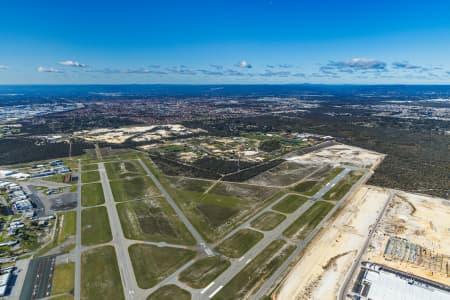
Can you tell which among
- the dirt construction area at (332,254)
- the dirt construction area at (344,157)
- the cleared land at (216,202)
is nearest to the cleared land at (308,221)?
the dirt construction area at (332,254)

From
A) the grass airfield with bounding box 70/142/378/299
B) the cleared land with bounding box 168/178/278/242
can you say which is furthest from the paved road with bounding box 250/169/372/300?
the cleared land with bounding box 168/178/278/242

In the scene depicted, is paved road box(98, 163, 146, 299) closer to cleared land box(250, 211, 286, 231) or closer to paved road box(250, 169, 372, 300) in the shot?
paved road box(250, 169, 372, 300)

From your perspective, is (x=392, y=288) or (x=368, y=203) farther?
(x=368, y=203)

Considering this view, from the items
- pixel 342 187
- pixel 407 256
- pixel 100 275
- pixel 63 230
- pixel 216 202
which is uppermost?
pixel 342 187

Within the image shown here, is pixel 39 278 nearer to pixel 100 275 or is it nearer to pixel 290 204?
pixel 100 275

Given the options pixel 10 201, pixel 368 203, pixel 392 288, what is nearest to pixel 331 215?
pixel 368 203

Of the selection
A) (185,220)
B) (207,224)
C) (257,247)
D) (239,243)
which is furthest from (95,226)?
(257,247)

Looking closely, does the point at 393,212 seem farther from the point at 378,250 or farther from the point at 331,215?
the point at 378,250
